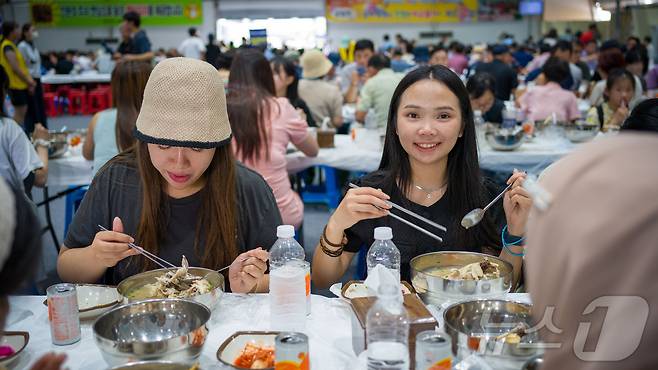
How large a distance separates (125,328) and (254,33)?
4.83 metres

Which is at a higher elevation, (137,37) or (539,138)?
(137,37)

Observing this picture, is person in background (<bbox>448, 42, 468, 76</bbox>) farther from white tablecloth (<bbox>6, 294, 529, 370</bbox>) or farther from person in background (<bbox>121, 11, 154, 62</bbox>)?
white tablecloth (<bbox>6, 294, 529, 370</bbox>)

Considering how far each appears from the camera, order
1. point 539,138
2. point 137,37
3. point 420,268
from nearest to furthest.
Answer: point 420,268, point 539,138, point 137,37

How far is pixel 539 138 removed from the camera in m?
5.39

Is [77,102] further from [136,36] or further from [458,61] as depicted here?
[458,61]

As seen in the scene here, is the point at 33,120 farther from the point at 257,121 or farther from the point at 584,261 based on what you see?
the point at 584,261

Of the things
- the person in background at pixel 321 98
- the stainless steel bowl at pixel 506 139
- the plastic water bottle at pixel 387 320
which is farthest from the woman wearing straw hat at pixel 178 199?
the person in background at pixel 321 98

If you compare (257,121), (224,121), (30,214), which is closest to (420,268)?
(224,121)

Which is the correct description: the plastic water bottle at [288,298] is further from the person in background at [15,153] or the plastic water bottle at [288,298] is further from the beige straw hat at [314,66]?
the beige straw hat at [314,66]

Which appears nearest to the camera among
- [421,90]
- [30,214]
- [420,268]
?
[30,214]

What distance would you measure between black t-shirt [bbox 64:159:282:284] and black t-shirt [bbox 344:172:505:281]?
364 millimetres

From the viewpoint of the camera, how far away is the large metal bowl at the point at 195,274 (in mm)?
1929

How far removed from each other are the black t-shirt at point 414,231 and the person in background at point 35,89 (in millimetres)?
8446

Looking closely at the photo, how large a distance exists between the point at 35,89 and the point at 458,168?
9.36 metres
